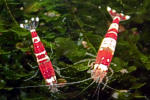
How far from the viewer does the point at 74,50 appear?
2.75 metres

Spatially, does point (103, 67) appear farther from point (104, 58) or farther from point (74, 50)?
point (74, 50)

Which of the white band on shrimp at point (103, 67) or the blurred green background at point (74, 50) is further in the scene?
the blurred green background at point (74, 50)

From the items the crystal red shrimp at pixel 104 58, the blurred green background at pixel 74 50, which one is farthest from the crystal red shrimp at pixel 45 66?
the crystal red shrimp at pixel 104 58

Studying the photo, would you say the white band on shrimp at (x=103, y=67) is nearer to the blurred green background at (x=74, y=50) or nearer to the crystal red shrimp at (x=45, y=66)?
the blurred green background at (x=74, y=50)

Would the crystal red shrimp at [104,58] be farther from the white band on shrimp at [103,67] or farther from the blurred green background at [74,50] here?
the blurred green background at [74,50]

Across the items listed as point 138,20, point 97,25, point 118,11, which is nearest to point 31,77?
point 97,25

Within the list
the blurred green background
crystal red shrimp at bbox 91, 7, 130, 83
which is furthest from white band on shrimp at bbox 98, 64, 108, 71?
the blurred green background

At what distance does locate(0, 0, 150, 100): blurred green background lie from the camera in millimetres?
2730

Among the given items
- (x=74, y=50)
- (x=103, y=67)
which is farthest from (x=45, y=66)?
(x=103, y=67)

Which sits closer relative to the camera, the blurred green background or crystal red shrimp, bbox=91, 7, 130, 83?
crystal red shrimp, bbox=91, 7, 130, 83

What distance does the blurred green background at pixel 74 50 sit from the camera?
2730 mm

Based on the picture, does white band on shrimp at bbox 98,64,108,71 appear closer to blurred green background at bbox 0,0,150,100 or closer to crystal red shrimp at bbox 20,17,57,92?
blurred green background at bbox 0,0,150,100

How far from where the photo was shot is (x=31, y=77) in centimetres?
287

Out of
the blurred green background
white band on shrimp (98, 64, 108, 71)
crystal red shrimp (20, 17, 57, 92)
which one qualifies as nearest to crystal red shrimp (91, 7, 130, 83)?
white band on shrimp (98, 64, 108, 71)
